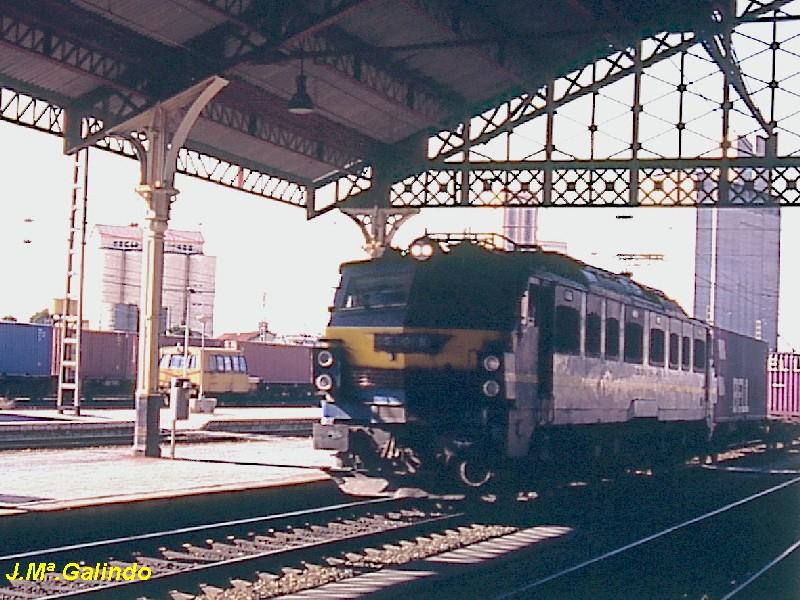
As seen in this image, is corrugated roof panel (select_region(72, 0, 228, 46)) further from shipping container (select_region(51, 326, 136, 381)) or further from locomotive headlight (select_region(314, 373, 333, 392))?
shipping container (select_region(51, 326, 136, 381))

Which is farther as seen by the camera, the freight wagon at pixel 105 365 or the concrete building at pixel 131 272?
the concrete building at pixel 131 272

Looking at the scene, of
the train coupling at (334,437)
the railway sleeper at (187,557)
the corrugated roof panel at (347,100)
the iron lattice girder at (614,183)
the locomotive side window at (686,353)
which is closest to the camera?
the railway sleeper at (187,557)

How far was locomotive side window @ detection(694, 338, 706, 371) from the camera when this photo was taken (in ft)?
82.1

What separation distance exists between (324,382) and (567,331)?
341 cm

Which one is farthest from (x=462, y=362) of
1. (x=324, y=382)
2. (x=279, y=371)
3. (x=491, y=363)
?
(x=279, y=371)

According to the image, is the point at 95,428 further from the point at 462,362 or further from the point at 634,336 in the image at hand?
the point at 462,362

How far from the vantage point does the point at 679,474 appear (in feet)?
82.2

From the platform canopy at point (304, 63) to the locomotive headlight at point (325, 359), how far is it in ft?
23.4

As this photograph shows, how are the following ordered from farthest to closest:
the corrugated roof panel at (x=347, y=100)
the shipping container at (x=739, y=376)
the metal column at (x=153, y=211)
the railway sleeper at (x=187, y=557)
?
the shipping container at (x=739, y=376), the corrugated roof panel at (x=347, y=100), the metal column at (x=153, y=211), the railway sleeper at (x=187, y=557)

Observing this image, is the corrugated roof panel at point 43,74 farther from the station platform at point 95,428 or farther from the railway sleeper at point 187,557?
the railway sleeper at point 187,557

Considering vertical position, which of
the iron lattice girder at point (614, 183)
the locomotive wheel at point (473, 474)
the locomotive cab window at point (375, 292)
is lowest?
the locomotive wheel at point (473, 474)

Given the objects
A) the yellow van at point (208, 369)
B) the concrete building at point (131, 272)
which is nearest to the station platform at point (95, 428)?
the yellow van at point (208, 369)

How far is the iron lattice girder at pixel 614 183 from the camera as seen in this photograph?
29188mm

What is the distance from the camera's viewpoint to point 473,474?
16.2 metres
